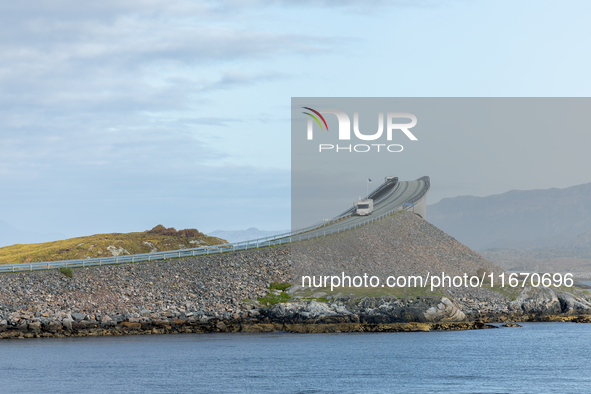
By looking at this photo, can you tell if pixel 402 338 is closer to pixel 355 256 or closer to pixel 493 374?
pixel 493 374

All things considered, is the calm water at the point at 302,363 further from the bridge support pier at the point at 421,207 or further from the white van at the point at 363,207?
the bridge support pier at the point at 421,207

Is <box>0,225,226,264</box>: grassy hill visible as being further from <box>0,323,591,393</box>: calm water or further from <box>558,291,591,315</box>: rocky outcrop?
<box>558,291,591,315</box>: rocky outcrop

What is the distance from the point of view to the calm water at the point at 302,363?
4391 cm

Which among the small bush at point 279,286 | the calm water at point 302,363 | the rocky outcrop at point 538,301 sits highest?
the small bush at point 279,286

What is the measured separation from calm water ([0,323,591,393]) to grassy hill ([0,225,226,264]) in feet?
153

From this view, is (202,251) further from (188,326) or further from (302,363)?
(302,363)

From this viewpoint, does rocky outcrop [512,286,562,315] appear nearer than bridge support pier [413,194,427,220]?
Yes

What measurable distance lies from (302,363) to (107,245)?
70440 millimetres

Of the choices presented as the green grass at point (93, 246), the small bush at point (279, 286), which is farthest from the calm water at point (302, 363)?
the green grass at point (93, 246)

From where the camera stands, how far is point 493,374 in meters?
48.6

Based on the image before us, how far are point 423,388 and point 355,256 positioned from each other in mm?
47379

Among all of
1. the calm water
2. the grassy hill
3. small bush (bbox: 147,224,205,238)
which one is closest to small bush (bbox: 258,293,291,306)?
the calm water

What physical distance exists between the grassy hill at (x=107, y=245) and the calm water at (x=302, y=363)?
4667cm

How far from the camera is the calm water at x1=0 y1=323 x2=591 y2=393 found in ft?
144
